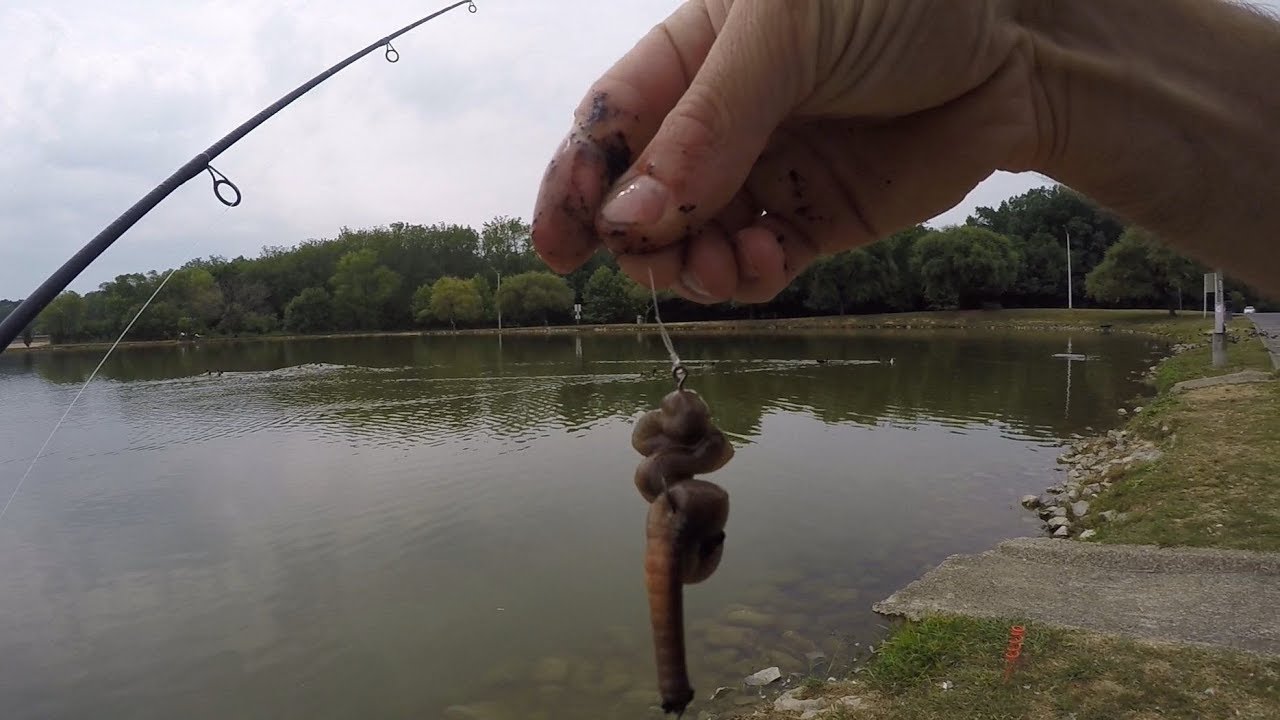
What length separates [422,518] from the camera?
14.6 meters

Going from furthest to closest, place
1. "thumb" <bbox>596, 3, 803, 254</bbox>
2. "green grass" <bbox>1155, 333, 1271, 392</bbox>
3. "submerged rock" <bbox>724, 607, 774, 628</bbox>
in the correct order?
"green grass" <bbox>1155, 333, 1271, 392</bbox> → "submerged rock" <bbox>724, 607, 774, 628</bbox> → "thumb" <bbox>596, 3, 803, 254</bbox>

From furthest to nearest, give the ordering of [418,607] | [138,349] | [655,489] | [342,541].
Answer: [138,349]
[342,541]
[418,607]
[655,489]

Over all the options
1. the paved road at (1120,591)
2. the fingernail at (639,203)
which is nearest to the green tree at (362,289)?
the paved road at (1120,591)

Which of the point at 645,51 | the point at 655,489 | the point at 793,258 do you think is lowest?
the point at 655,489

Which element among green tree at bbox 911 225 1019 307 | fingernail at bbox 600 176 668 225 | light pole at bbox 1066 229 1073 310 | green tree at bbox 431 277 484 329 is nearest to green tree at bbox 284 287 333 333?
green tree at bbox 431 277 484 329

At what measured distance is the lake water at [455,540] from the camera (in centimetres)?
879

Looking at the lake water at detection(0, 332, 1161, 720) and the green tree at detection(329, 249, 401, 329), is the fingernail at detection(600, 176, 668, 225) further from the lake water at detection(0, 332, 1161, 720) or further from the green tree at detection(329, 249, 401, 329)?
the green tree at detection(329, 249, 401, 329)

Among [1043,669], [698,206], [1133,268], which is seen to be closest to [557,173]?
[698,206]

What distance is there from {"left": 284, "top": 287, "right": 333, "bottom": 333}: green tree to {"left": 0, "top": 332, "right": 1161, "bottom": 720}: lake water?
7206 centimetres

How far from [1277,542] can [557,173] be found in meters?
9.30

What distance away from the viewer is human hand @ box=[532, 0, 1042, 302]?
2188 millimetres

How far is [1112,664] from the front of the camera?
5727 mm

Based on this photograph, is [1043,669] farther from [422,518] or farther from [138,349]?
[138,349]

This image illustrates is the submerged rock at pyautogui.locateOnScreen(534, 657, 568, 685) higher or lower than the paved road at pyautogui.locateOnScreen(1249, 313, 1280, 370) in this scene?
lower
